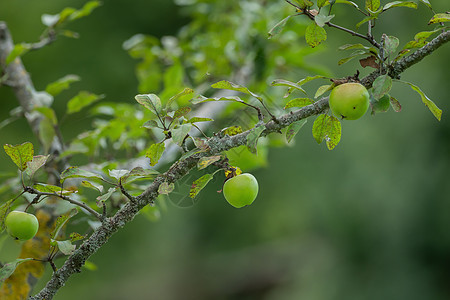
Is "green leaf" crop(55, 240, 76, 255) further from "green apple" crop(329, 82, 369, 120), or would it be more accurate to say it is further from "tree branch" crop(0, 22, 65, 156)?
"tree branch" crop(0, 22, 65, 156)

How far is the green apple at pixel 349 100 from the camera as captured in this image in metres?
0.41

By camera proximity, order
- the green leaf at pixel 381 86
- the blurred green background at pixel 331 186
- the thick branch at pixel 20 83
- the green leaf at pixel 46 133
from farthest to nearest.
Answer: the blurred green background at pixel 331 186, the thick branch at pixel 20 83, the green leaf at pixel 46 133, the green leaf at pixel 381 86

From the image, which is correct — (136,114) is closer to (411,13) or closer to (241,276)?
(411,13)

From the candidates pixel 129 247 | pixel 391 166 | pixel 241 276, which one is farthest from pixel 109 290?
pixel 391 166

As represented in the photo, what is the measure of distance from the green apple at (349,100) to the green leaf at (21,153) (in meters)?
0.31

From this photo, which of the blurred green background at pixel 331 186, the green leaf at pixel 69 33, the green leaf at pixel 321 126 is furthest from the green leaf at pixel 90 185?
the blurred green background at pixel 331 186

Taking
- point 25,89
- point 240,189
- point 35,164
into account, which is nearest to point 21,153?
point 35,164

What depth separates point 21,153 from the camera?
1.59ft

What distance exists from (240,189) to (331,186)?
2297mm

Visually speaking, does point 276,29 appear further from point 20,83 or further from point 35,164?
point 20,83

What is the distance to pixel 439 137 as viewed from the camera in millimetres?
2326

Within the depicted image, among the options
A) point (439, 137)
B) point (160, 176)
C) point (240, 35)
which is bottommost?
point (439, 137)

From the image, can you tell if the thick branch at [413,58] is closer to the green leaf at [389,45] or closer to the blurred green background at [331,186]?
the green leaf at [389,45]

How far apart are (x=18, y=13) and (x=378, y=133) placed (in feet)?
6.47
